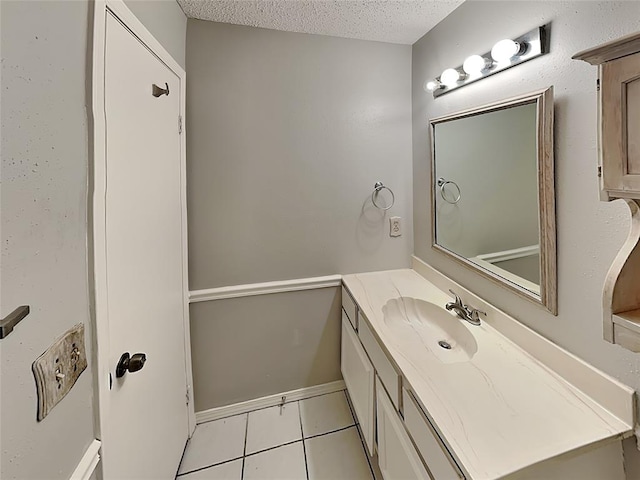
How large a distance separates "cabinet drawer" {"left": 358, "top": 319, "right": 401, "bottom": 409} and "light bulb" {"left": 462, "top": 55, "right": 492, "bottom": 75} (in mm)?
1244

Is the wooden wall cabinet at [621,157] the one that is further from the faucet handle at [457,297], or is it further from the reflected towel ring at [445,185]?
the reflected towel ring at [445,185]

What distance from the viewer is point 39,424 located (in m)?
0.57

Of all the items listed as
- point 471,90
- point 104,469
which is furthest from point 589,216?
point 104,469

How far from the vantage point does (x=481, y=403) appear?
887mm

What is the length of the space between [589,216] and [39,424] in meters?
1.48

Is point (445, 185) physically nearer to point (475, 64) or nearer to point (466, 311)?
point (475, 64)

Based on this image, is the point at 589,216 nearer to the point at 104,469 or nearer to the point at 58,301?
the point at 58,301

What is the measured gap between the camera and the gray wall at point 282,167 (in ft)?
5.38

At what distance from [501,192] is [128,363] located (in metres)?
1.58

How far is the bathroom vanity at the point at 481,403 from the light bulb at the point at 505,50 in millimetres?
1016

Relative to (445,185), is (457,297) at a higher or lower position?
lower

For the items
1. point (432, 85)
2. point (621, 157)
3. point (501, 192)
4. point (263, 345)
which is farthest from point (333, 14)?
point (263, 345)

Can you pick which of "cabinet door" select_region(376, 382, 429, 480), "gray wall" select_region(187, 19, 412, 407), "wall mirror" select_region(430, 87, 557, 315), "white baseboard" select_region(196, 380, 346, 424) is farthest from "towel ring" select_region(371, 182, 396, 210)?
"white baseboard" select_region(196, 380, 346, 424)

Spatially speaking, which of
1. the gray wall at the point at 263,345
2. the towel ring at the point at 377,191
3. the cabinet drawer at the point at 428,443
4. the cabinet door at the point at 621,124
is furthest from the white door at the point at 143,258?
the cabinet door at the point at 621,124
